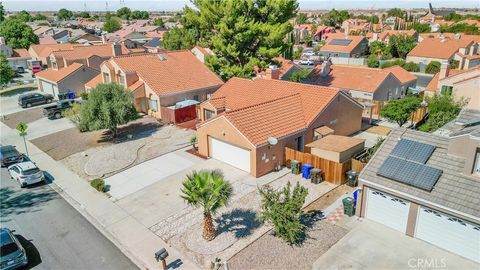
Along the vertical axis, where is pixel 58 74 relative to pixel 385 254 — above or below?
above

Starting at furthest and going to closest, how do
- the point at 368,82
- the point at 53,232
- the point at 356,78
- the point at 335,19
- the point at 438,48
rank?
the point at 335,19 → the point at 438,48 → the point at 356,78 → the point at 368,82 → the point at 53,232

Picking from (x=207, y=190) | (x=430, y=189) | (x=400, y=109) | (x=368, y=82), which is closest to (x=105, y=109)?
(x=207, y=190)

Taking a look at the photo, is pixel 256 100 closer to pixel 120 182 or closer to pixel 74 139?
pixel 120 182

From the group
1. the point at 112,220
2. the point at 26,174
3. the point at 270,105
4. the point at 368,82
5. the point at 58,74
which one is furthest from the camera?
the point at 58,74

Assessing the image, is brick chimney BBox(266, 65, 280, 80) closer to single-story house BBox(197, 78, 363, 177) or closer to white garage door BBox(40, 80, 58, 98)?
single-story house BBox(197, 78, 363, 177)

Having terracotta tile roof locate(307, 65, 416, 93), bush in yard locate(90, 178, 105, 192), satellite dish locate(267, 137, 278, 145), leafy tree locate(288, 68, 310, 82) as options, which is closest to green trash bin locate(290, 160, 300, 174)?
satellite dish locate(267, 137, 278, 145)

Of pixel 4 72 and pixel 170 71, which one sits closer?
pixel 170 71

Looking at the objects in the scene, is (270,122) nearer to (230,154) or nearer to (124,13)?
(230,154)
